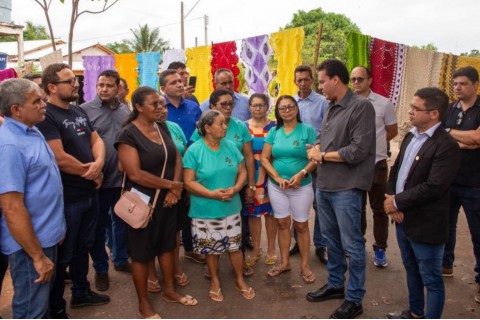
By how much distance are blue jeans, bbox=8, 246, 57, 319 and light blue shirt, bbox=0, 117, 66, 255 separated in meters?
0.07

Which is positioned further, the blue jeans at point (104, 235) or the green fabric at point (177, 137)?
the blue jeans at point (104, 235)

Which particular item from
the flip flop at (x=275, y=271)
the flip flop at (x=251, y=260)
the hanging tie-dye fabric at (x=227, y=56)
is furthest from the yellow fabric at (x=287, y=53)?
the flip flop at (x=275, y=271)

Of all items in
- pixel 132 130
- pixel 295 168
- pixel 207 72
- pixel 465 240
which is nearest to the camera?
pixel 132 130

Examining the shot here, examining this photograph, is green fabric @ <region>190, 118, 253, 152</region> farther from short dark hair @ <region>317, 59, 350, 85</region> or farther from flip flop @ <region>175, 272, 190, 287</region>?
flip flop @ <region>175, 272, 190, 287</region>

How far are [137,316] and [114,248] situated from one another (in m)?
1.05

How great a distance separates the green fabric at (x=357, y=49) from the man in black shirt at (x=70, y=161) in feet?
11.7

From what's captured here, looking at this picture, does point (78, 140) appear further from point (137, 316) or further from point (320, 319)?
point (320, 319)

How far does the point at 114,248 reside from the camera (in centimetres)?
392

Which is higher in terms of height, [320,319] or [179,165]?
[179,165]

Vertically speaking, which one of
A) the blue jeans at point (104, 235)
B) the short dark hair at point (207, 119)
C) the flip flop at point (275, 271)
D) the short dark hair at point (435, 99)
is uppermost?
the short dark hair at point (435, 99)

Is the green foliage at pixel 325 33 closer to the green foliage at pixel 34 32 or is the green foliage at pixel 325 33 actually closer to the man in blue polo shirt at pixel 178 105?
the man in blue polo shirt at pixel 178 105

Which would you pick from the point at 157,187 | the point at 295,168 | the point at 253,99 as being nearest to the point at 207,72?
the point at 253,99

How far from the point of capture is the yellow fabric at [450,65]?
4996 mm

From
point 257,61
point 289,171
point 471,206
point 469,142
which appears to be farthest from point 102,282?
point 257,61
